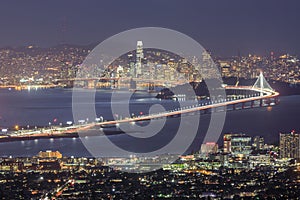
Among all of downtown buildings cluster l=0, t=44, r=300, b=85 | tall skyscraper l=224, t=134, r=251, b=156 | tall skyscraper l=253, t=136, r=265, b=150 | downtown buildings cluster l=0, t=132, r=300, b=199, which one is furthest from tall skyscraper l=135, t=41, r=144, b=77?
downtown buildings cluster l=0, t=132, r=300, b=199

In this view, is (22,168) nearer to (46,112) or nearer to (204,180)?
(204,180)

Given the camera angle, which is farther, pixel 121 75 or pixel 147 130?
pixel 121 75

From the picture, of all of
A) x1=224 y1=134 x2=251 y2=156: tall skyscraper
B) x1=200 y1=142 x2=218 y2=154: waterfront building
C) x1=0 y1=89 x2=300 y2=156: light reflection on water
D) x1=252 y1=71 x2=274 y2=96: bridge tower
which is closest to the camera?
x1=200 y1=142 x2=218 y2=154: waterfront building

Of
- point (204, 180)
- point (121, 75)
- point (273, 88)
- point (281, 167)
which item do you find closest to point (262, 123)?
point (281, 167)

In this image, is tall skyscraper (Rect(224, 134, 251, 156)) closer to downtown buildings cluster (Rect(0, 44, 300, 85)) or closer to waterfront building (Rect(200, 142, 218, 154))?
waterfront building (Rect(200, 142, 218, 154))

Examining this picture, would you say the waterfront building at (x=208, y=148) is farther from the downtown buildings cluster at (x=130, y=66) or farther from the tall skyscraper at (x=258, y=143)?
the downtown buildings cluster at (x=130, y=66)

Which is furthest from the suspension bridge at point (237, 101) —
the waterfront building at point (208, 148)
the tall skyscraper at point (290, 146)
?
the tall skyscraper at point (290, 146)

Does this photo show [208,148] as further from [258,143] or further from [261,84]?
[261,84]

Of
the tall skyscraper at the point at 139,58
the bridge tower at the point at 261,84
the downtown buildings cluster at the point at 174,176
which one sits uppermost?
the tall skyscraper at the point at 139,58
